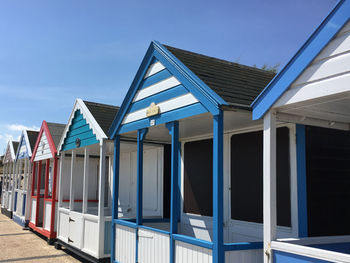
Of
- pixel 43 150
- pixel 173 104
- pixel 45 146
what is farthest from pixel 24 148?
pixel 173 104

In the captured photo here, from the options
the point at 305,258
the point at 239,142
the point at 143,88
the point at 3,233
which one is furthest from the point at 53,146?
the point at 305,258

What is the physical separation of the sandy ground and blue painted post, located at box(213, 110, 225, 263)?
5.96m

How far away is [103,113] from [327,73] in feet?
22.0

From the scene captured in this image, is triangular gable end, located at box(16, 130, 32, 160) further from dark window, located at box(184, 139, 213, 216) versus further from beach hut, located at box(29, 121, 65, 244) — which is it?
dark window, located at box(184, 139, 213, 216)

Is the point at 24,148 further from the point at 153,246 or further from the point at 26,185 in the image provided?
the point at 153,246

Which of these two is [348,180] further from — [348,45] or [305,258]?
[348,45]

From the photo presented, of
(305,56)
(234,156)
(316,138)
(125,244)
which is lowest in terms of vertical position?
(125,244)

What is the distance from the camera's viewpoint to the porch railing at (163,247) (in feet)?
14.5

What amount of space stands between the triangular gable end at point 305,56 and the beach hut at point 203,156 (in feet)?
1.89

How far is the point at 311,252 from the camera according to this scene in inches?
133

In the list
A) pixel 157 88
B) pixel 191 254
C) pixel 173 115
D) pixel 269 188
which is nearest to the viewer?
pixel 269 188

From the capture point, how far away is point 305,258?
3.46 m

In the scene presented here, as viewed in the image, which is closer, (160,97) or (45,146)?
(160,97)

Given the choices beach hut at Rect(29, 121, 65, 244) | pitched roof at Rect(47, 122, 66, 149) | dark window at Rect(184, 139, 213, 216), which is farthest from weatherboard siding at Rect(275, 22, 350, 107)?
pitched roof at Rect(47, 122, 66, 149)
